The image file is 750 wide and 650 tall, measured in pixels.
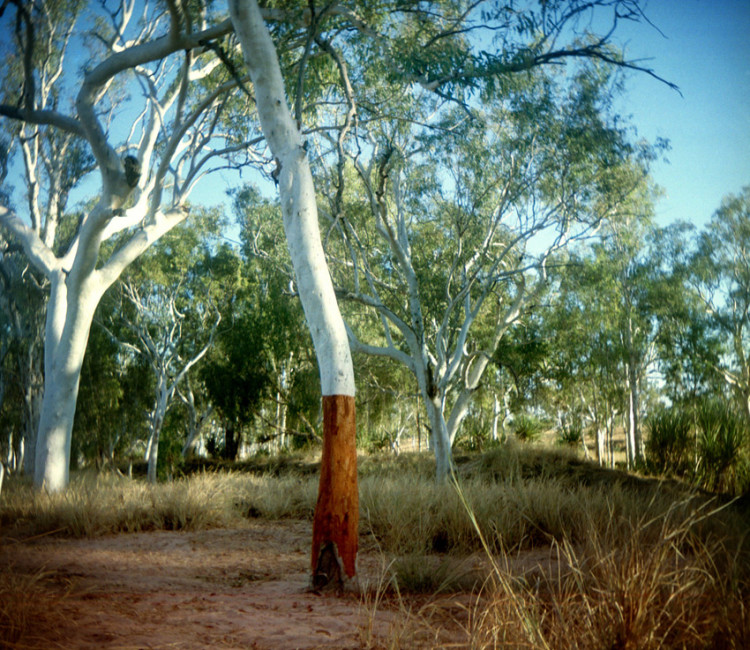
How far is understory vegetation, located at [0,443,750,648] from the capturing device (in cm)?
265

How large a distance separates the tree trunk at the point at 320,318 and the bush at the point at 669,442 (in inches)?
346

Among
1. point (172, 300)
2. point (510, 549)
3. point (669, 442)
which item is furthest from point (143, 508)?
point (172, 300)

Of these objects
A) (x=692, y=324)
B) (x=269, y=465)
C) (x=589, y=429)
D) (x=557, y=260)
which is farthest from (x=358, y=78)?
(x=589, y=429)

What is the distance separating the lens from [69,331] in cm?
1044

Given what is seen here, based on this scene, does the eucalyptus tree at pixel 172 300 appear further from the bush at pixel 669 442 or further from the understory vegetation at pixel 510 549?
Answer: the bush at pixel 669 442

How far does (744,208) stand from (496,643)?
34.5ft

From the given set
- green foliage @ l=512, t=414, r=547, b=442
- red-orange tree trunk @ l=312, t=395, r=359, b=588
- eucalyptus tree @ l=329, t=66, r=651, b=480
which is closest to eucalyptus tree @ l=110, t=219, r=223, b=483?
eucalyptus tree @ l=329, t=66, r=651, b=480

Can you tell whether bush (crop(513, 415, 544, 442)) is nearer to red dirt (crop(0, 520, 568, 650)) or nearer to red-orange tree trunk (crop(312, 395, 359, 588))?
red dirt (crop(0, 520, 568, 650))

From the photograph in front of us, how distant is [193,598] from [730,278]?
15869mm

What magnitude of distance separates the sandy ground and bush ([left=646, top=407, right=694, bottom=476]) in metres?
7.92

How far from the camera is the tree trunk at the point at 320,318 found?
15.4ft

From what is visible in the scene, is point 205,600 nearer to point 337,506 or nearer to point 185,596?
point 185,596

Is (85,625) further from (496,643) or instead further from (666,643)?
(666,643)

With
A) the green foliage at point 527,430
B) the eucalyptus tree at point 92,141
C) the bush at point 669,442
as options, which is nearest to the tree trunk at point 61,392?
the eucalyptus tree at point 92,141
